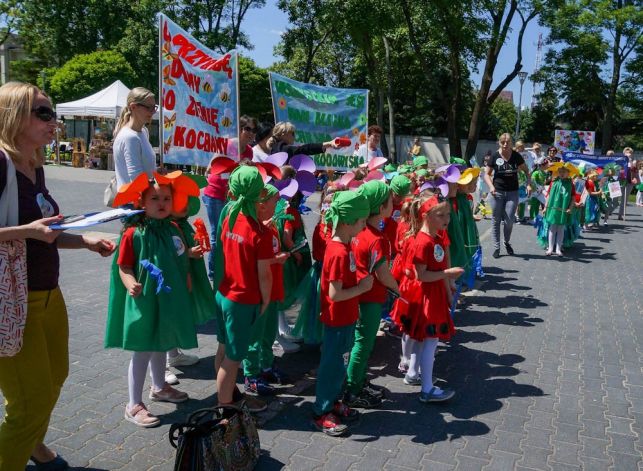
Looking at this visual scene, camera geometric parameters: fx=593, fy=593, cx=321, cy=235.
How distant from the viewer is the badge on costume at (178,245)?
3791 millimetres

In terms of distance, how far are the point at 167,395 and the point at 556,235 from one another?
8506mm

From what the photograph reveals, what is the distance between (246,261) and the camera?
3.54 m

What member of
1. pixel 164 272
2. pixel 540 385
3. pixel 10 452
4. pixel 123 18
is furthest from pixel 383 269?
pixel 123 18

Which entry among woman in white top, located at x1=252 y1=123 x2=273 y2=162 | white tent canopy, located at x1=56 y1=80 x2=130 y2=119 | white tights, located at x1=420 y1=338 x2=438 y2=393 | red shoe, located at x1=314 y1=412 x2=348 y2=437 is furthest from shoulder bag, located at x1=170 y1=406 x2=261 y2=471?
white tent canopy, located at x1=56 y1=80 x2=130 y2=119

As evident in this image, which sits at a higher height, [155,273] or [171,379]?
[155,273]

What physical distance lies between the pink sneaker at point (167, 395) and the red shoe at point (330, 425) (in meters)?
0.97

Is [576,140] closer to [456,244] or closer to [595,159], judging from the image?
[595,159]

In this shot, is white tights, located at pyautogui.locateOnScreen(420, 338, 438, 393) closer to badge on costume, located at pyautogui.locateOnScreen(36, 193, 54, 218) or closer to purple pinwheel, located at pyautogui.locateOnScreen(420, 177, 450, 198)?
purple pinwheel, located at pyautogui.locateOnScreen(420, 177, 450, 198)

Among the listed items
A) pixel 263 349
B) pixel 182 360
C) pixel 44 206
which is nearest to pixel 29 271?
pixel 44 206

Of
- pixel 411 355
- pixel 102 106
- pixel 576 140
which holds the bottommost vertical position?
pixel 411 355

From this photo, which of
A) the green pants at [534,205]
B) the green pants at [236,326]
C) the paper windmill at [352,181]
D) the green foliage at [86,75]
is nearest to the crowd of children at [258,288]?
the green pants at [236,326]

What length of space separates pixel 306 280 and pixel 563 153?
44.9 ft

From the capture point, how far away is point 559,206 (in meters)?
10.3

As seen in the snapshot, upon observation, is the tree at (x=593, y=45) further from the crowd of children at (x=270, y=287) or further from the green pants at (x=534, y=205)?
the crowd of children at (x=270, y=287)
